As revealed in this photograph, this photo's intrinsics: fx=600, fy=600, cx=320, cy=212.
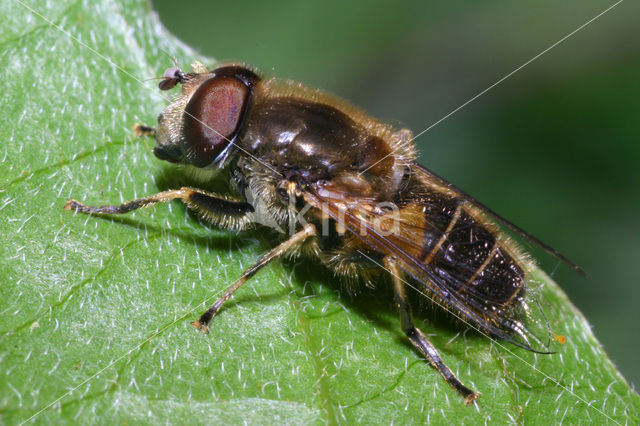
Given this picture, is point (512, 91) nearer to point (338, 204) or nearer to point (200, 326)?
point (338, 204)

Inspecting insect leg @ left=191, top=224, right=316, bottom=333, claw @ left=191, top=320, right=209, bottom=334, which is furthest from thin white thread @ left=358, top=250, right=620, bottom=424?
claw @ left=191, top=320, right=209, bottom=334

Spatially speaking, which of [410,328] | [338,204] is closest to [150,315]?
[338,204]

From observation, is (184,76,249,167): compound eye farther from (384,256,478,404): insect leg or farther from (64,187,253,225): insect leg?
(384,256,478,404): insect leg

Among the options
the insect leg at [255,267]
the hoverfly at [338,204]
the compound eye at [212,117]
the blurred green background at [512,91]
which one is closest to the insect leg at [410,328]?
the hoverfly at [338,204]

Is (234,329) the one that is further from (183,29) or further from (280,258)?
(183,29)

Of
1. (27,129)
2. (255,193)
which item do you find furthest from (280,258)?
(27,129)

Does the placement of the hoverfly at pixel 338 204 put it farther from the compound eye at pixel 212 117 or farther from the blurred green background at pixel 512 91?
the blurred green background at pixel 512 91
